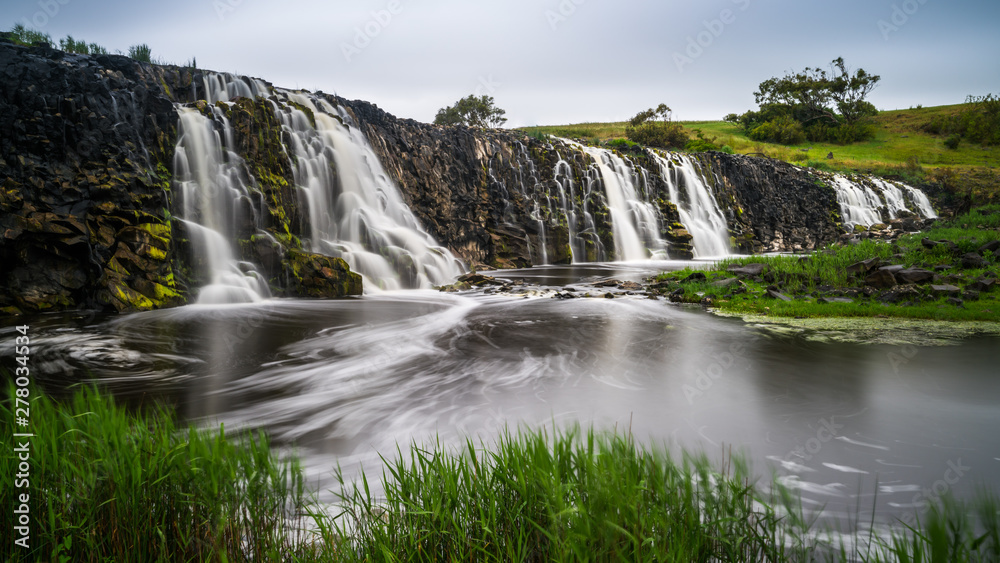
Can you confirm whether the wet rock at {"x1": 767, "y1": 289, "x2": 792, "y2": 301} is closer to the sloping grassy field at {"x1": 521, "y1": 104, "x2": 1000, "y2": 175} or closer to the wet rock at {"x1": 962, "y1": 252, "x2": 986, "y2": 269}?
the wet rock at {"x1": 962, "y1": 252, "x2": 986, "y2": 269}

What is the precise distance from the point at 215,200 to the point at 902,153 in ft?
223

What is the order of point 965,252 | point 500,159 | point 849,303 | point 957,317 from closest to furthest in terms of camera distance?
point 957,317
point 849,303
point 965,252
point 500,159

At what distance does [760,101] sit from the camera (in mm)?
67812

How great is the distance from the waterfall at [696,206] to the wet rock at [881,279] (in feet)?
64.4

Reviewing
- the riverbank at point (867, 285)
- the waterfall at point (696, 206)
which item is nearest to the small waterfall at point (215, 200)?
the riverbank at point (867, 285)

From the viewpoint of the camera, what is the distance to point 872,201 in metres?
39.1

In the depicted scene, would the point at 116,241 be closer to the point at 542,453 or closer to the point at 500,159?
the point at 542,453

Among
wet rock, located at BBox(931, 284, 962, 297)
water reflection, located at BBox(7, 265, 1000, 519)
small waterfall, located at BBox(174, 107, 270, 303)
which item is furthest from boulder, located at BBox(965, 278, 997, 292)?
small waterfall, located at BBox(174, 107, 270, 303)

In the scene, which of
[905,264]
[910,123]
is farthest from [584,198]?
[910,123]

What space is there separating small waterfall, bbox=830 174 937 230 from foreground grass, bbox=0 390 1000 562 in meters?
42.9

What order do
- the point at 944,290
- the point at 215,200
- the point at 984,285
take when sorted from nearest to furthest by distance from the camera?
1. the point at 944,290
2. the point at 984,285
3. the point at 215,200

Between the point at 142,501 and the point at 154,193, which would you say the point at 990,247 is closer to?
the point at 142,501

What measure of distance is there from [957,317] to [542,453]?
385 inches

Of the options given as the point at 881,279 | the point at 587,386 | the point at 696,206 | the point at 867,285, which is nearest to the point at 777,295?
the point at 867,285
